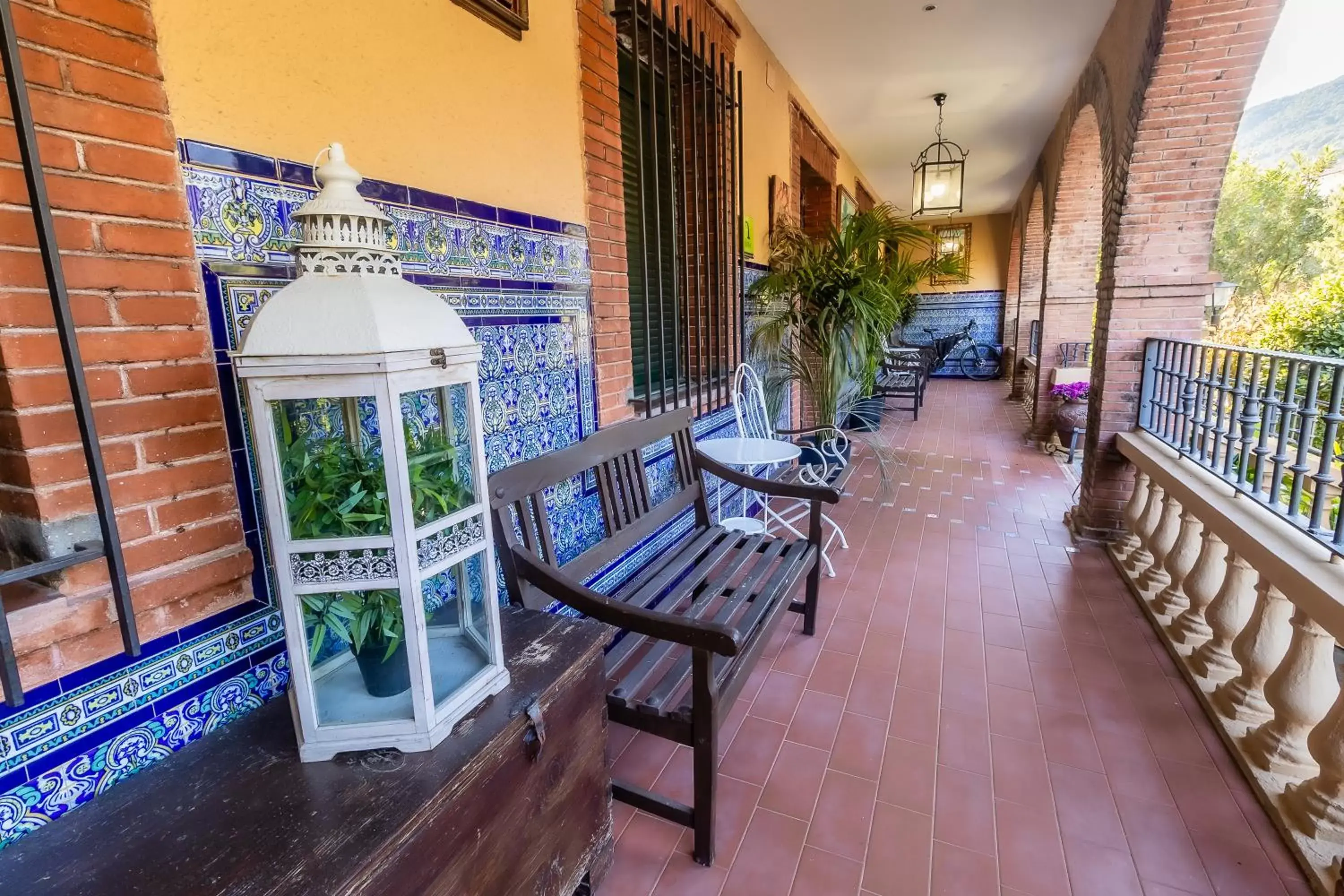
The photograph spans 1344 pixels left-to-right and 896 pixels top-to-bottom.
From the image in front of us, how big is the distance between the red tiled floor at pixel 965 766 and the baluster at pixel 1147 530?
14 centimetres

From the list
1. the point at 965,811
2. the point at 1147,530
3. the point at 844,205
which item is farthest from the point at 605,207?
the point at 844,205

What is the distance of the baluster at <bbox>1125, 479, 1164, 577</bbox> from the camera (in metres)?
2.86

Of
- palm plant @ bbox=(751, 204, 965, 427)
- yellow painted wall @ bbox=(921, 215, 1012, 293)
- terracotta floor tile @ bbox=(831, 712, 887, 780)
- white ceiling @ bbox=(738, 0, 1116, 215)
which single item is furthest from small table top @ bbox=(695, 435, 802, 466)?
yellow painted wall @ bbox=(921, 215, 1012, 293)

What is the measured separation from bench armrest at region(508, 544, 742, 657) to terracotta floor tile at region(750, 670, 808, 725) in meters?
0.70

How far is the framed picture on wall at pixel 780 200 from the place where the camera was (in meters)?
4.30

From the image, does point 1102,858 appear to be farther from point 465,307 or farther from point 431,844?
point 465,307

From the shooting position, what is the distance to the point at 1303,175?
12.2 meters

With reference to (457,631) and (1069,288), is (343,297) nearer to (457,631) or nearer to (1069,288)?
(457,631)

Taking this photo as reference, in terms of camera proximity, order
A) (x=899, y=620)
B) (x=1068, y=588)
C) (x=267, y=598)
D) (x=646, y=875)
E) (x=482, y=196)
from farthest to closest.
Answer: (x=1068, y=588), (x=899, y=620), (x=482, y=196), (x=646, y=875), (x=267, y=598)

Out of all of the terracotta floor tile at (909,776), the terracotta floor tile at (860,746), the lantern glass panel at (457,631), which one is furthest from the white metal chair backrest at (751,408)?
the lantern glass panel at (457,631)

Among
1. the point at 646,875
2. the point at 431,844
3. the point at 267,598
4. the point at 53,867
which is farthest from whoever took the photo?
the point at 646,875

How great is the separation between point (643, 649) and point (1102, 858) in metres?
1.21

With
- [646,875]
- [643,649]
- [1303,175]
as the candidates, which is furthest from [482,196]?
[1303,175]

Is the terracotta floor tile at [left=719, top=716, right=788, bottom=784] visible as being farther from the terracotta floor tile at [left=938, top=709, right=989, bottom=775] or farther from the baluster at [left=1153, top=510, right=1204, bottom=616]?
the baluster at [left=1153, top=510, right=1204, bottom=616]
